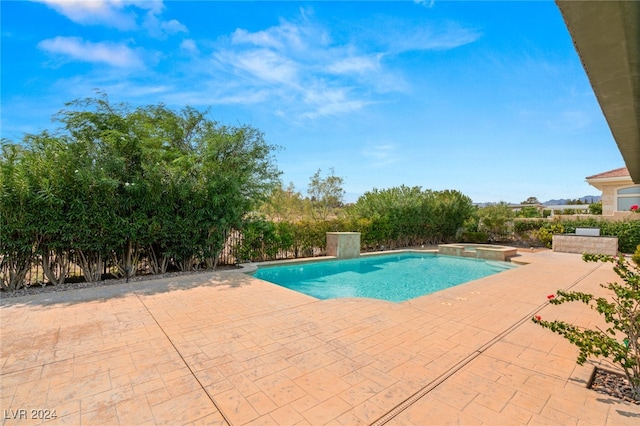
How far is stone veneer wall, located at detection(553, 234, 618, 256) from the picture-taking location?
1467 cm

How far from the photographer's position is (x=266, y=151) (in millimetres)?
11172

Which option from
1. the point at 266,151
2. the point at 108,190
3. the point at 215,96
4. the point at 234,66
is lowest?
the point at 108,190

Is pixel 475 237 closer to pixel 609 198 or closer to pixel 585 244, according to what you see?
pixel 585 244

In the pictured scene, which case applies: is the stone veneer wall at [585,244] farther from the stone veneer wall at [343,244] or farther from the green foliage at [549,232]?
the stone veneer wall at [343,244]

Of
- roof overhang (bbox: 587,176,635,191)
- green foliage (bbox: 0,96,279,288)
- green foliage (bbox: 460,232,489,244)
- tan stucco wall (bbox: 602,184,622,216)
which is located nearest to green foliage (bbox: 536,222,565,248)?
green foliage (bbox: 460,232,489,244)

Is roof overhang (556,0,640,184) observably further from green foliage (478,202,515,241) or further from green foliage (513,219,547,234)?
green foliage (513,219,547,234)

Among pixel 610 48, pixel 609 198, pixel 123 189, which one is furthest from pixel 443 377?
pixel 609 198

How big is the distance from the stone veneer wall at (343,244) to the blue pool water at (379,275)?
1.14 ft

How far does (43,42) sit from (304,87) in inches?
315

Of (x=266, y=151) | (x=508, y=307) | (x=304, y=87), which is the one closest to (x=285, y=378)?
(x=508, y=307)

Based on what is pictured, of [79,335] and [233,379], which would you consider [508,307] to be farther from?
[79,335]

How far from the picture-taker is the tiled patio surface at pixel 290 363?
9.20ft

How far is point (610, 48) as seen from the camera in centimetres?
184

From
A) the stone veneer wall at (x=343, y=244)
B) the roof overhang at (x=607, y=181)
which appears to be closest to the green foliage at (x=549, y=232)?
Answer: the roof overhang at (x=607, y=181)
